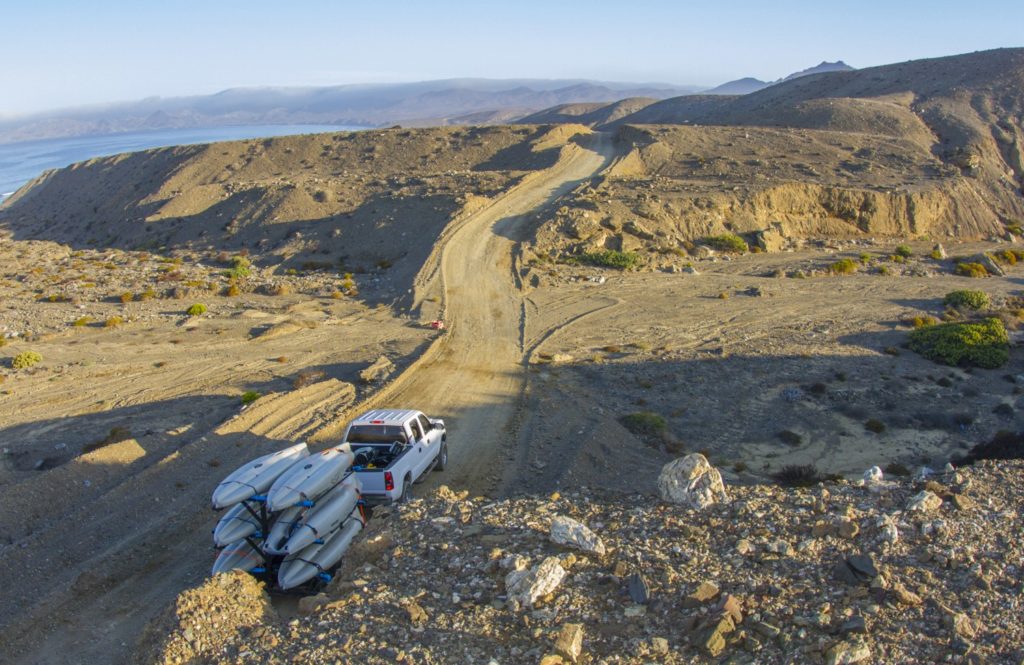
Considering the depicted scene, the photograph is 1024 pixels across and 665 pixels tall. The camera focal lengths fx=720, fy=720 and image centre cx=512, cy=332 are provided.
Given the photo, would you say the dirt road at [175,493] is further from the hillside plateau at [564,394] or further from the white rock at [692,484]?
the white rock at [692,484]

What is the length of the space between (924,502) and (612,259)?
28.5m

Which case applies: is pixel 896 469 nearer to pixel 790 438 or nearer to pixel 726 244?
pixel 790 438

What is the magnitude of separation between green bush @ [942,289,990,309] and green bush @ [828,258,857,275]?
6443 mm

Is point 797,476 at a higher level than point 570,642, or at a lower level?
lower

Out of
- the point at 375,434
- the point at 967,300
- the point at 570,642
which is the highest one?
the point at 570,642

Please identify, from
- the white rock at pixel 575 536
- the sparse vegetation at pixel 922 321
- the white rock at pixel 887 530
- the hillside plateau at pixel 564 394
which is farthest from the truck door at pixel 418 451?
the sparse vegetation at pixel 922 321

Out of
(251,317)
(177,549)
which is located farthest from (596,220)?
A: (177,549)

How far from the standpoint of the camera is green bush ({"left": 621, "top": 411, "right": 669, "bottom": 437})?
19.6m

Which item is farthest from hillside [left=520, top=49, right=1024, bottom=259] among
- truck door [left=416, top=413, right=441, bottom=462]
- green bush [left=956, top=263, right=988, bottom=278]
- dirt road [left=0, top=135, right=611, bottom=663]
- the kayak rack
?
the kayak rack

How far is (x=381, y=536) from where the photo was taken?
10695 mm

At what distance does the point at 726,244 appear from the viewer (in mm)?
41969

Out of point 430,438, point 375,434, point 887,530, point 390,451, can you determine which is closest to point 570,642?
point 887,530

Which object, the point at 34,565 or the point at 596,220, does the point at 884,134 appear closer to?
the point at 596,220

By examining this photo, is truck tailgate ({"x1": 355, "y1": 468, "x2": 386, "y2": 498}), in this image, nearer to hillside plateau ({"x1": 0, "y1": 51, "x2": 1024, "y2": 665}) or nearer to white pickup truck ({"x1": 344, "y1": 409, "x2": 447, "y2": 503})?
white pickup truck ({"x1": 344, "y1": 409, "x2": 447, "y2": 503})
